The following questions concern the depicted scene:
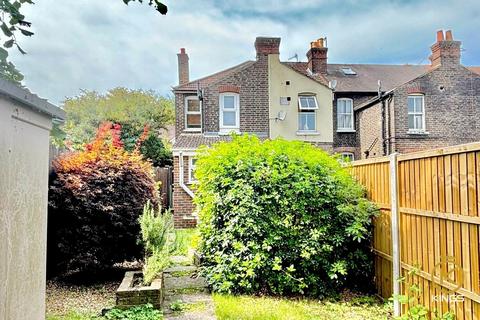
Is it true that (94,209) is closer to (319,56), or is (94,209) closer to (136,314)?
(136,314)

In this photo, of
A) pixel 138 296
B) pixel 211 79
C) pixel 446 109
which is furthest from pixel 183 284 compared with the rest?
pixel 446 109

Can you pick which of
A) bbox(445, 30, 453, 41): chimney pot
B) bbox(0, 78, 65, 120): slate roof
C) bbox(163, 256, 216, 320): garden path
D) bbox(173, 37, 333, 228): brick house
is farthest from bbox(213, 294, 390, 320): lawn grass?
bbox(445, 30, 453, 41): chimney pot

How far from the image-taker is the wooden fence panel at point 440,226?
134 inches

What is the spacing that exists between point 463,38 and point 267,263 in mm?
15675

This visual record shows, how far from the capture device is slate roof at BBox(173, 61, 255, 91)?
616 inches

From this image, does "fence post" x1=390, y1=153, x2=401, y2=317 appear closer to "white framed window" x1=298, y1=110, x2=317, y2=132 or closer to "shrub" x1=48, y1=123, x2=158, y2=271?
"shrub" x1=48, y1=123, x2=158, y2=271

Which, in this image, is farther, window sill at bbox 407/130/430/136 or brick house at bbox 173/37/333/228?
window sill at bbox 407/130/430/136

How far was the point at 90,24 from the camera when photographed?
14.0 feet

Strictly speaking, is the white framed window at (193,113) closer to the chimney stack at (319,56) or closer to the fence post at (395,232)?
the chimney stack at (319,56)

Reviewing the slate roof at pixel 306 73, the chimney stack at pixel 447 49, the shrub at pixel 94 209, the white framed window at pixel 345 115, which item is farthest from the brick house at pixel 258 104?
the shrub at pixel 94 209

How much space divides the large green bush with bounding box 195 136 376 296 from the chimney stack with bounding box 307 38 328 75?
1356 cm

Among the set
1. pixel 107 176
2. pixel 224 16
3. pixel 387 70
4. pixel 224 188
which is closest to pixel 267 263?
pixel 224 188

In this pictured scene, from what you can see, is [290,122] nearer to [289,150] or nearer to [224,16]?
[224,16]

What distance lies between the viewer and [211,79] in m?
16.3
